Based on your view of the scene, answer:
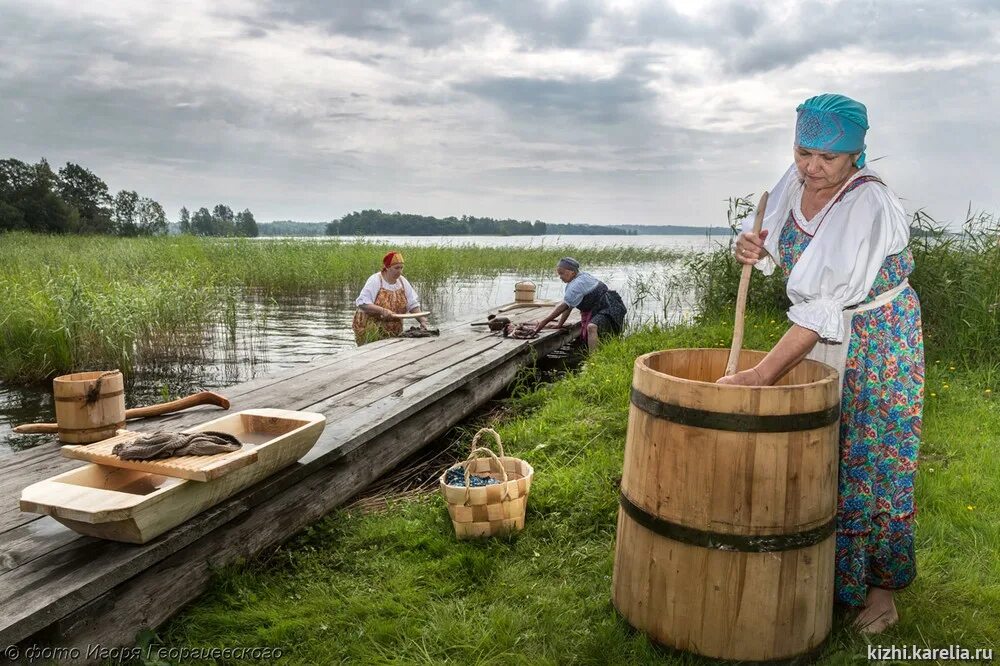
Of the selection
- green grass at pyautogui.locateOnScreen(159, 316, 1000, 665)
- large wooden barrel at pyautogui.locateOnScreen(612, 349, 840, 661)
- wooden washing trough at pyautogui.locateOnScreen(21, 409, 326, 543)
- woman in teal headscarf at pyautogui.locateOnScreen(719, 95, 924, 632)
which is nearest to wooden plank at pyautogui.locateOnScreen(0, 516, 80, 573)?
wooden washing trough at pyautogui.locateOnScreen(21, 409, 326, 543)

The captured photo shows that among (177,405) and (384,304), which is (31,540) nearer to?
(177,405)

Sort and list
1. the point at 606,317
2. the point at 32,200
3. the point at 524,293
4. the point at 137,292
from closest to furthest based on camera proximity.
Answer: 1. the point at 606,317
2. the point at 137,292
3. the point at 524,293
4. the point at 32,200

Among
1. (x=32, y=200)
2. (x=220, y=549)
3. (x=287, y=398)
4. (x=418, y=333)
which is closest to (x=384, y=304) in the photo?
(x=418, y=333)

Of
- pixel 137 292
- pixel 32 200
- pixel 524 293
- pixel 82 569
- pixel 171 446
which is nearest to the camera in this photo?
pixel 82 569

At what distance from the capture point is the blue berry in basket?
361cm

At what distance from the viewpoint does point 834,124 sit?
2262mm

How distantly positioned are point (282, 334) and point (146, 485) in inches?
353

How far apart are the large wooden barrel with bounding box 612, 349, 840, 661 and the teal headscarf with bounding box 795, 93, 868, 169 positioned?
740 millimetres

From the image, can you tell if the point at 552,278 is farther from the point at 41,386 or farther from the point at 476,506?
the point at 476,506

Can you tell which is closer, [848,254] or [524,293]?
[848,254]

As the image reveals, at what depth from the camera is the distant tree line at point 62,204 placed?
37.5 metres

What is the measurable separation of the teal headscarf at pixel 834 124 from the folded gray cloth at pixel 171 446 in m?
2.50

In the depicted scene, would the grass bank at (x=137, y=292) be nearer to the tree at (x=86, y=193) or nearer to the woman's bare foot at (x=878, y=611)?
the woman's bare foot at (x=878, y=611)
